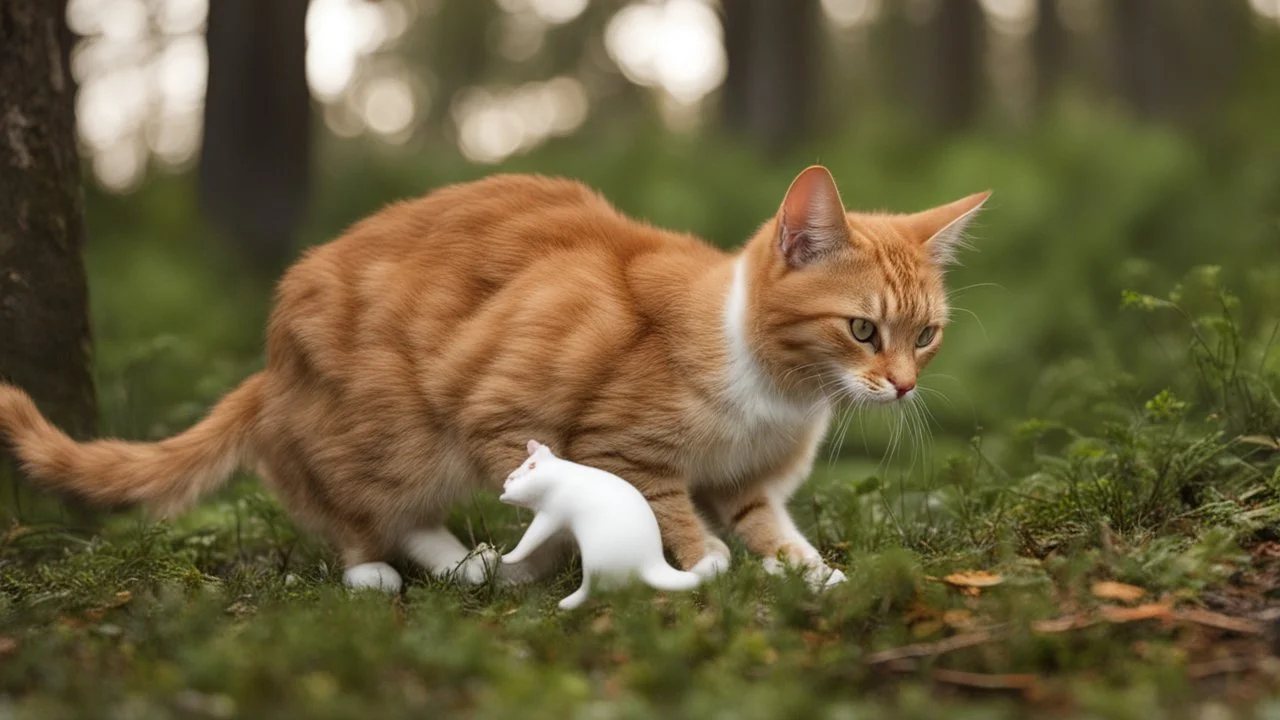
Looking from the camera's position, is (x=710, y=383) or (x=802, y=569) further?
(x=710, y=383)

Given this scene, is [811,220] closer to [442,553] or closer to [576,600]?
[576,600]

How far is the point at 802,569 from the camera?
2.95 m

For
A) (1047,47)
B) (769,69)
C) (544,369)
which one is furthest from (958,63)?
(544,369)

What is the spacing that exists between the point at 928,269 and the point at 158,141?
41.8ft

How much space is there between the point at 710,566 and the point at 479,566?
0.75m

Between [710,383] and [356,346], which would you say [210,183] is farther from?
[710,383]

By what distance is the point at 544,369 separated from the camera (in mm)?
3494

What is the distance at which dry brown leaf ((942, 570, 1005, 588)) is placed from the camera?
113 inches

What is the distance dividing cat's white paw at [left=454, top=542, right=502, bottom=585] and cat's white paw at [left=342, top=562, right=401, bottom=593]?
7.9 inches

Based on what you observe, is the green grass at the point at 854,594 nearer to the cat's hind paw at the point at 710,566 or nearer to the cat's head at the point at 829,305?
the cat's hind paw at the point at 710,566

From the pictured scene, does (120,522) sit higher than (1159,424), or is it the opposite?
(1159,424)

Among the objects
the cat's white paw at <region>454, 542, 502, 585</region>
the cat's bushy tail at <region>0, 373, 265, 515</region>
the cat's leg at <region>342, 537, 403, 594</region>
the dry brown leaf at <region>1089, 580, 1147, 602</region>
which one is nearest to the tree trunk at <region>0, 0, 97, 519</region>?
the cat's bushy tail at <region>0, 373, 265, 515</region>

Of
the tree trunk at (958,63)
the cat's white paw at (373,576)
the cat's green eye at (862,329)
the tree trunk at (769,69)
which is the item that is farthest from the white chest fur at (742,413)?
the tree trunk at (958,63)

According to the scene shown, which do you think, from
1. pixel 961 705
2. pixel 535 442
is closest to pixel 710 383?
pixel 535 442
